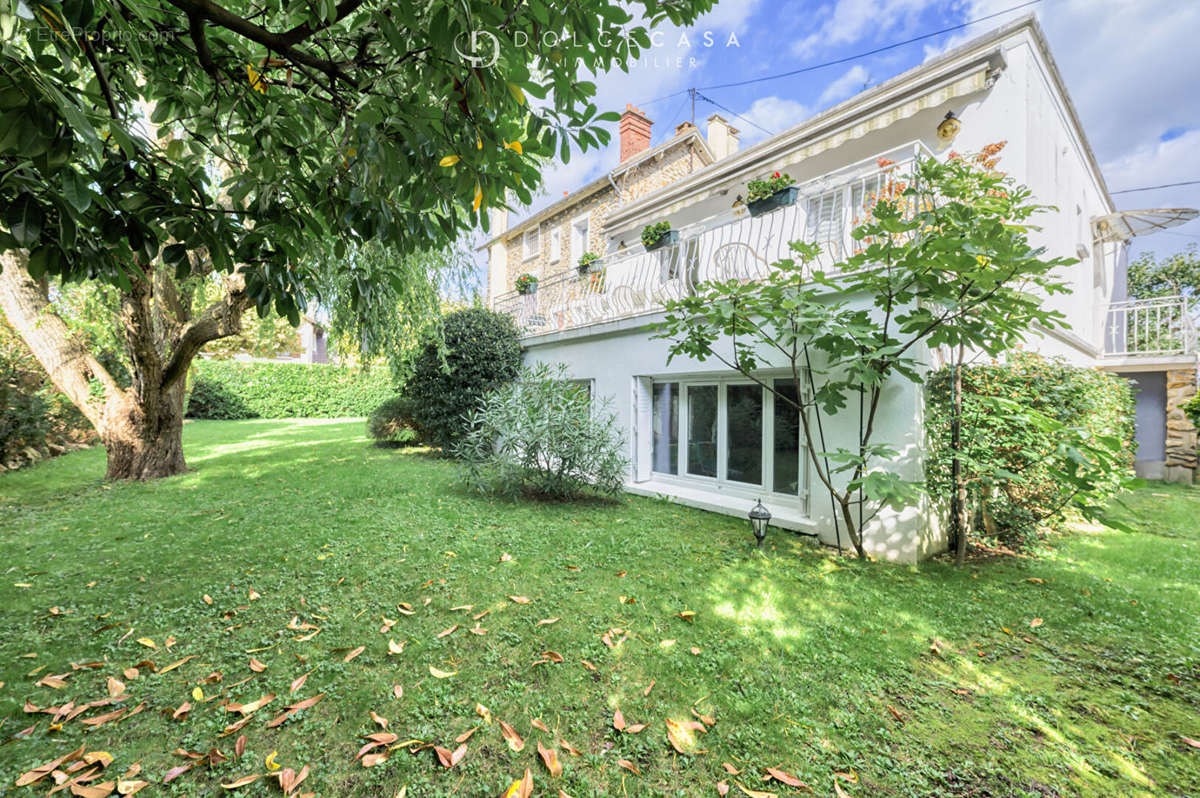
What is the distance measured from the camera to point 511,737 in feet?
6.82

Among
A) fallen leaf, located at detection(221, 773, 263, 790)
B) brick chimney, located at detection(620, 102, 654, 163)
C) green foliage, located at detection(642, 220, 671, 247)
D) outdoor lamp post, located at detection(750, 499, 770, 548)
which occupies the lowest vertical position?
fallen leaf, located at detection(221, 773, 263, 790)

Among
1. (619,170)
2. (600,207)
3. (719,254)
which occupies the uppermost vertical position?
(619,170)

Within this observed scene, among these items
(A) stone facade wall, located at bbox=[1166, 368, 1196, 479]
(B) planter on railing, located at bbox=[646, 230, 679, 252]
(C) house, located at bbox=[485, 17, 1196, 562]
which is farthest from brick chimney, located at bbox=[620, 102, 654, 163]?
(A) stone facade wall, located at bbox=[1166, 368, 1196, 479]

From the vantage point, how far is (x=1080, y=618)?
327 cm

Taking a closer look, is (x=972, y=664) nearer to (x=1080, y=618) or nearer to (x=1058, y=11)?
(x=1080, y=618)

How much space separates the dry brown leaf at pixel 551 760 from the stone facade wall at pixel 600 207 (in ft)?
34.0

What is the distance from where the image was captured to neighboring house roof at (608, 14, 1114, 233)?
222 inches

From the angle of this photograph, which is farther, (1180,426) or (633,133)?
(633,133)

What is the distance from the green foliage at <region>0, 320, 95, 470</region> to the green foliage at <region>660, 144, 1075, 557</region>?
11.8 meters

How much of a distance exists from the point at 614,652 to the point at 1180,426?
12.6m

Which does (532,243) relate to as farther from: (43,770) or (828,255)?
(43,770)

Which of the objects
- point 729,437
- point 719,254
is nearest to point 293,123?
point 719,254

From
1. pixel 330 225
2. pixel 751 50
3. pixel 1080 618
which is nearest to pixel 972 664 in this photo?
pixel 1080 618

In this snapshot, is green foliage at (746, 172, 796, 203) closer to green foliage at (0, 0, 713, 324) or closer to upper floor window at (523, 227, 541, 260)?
green foliage at (0, 0, 713, 324)
